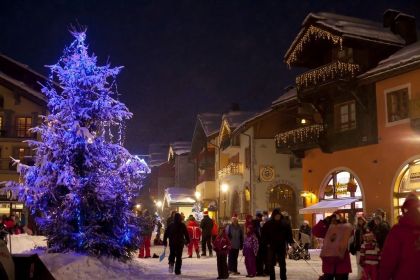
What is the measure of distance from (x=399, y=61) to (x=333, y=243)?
1573 centimetres

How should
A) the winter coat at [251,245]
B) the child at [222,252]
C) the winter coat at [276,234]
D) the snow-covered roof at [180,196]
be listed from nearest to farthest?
the winter coat at [276,234] < the child at [222,252] < the winter coat at [251,245] < the snow-covered roof at [180,196]

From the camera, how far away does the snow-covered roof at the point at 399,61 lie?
22663 millimetres

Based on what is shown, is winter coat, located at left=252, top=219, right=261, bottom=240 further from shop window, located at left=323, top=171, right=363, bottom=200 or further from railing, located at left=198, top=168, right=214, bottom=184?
railing, located at left=198, top=168, right=214, bottom=184

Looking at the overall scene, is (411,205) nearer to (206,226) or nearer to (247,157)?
(206,226)

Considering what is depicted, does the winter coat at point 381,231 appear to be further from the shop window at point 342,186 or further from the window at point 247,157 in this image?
the window at point 247,157

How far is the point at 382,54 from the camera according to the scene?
2656 centimetres

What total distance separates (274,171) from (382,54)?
1466cm

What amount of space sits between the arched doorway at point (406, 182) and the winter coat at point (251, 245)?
Answer: 968 cm

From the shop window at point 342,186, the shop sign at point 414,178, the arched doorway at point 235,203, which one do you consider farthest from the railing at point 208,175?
the shop sign at point 414,178

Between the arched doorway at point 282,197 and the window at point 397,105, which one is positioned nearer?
the window at point 397,105

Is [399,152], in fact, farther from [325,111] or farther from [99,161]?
[99,161]

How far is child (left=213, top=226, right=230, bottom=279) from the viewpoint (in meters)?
15.1

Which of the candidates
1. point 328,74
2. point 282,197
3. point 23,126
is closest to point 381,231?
point 328,74

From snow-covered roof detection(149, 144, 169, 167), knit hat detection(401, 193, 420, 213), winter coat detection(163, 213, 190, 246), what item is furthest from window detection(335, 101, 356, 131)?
snow-covered roof detection(149, 144, 169, 167)
